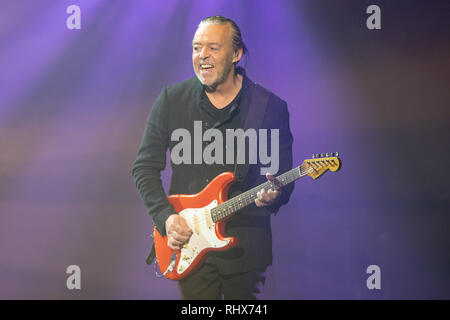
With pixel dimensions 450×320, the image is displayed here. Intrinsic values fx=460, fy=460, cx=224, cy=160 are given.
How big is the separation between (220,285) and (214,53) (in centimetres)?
Answer: 135

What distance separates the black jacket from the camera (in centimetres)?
261

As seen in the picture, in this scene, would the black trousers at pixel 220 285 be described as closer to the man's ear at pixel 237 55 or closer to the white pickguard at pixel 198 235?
the white pickguard at pixel 198 235

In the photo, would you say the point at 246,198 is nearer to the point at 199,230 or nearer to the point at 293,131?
the point at 199,230

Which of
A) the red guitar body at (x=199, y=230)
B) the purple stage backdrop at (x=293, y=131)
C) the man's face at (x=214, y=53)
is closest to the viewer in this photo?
the red guitar body at (x=199, y=230)

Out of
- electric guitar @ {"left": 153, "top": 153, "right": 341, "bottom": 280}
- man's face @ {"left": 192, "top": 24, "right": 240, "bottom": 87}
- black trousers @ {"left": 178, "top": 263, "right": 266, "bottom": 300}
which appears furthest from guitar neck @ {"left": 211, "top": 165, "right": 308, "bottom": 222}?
man's face @ {"left": 192, "top": 24, "right": 240, "bottom": 87}

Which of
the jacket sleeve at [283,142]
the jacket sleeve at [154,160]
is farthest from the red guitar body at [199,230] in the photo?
the jacket sleeve at [283,142]

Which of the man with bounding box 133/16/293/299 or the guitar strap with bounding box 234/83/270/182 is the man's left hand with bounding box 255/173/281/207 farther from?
the guitar strap with bounding box 234/83/270/182

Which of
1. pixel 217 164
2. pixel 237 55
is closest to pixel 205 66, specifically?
pixel 237 55

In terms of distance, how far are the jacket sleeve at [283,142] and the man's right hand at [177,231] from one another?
48 cm

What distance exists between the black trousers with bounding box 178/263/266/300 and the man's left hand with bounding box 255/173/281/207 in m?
0.40

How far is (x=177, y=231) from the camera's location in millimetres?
2611

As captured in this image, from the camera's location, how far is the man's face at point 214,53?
271cm

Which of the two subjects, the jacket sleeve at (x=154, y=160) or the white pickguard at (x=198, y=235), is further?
the jacket sleeve at (x=154, y=160)
